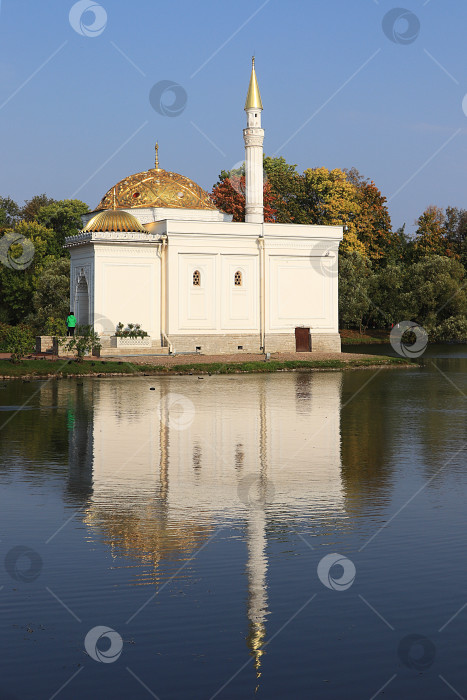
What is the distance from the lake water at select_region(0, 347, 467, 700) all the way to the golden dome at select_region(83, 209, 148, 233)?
30376 mm

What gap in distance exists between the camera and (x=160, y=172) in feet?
177

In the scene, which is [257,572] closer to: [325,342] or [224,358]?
[224,358]

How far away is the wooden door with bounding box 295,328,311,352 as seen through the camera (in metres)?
52.3

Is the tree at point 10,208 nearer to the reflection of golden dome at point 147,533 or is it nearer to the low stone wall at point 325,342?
the low stone wall at point 325,342

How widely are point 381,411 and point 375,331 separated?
58.9m

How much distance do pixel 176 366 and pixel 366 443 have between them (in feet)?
76.5

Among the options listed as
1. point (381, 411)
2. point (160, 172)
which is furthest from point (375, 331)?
point (381, 411)

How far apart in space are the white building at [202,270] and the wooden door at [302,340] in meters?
0.05

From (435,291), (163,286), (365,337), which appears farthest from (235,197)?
(163,286)

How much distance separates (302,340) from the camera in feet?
172

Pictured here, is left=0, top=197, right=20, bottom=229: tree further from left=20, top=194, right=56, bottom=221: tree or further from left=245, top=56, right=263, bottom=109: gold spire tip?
left=245, top=56, right=263, bottom=109: gold spire tip

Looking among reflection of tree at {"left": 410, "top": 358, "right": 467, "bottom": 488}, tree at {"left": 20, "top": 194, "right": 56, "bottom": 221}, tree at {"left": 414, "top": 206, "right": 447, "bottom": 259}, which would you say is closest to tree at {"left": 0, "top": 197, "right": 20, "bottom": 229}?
tree at {"left": 20, "top": 194, "right": 56, "bottom": 221}

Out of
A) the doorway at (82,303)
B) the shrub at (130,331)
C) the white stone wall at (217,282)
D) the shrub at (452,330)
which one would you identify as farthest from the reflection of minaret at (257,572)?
the shrub at (452,330)

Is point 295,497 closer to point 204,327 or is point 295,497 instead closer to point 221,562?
point 221,562
